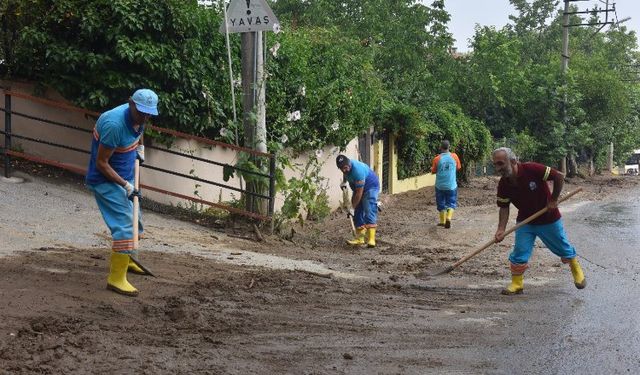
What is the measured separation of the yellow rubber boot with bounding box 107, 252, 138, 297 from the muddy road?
0.44ft

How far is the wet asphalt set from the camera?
6.04m

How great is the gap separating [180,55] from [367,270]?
465cm

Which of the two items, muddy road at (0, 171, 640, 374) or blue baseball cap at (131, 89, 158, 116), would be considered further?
blue baseball cap at (131, 89, 158, 116)

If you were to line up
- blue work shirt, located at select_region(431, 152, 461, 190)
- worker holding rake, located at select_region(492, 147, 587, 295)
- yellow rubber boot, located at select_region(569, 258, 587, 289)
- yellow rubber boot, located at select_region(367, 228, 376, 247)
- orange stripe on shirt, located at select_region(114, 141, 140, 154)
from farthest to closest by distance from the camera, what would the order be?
blue work shirt, located at select_region(431, 152, 461, 190), yellow rubber boot, located at select_region(367, 228, 376, 247), yellow rubber boot, located at select_region(569, 258, 587, 289), worker holding rake, located at select_region(492, 147, 587, 295), orange stripe on shirt, located at select_region(114, 141, 140, 154)

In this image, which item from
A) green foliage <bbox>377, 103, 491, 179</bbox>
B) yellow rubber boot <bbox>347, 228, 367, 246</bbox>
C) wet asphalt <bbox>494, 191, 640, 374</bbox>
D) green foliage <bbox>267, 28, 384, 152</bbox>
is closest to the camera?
wet asphalt <bbox>494, 191, 640, 374</bbox>

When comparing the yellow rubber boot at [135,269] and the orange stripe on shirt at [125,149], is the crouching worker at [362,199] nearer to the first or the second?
the yellow rubber boot at [135,269]

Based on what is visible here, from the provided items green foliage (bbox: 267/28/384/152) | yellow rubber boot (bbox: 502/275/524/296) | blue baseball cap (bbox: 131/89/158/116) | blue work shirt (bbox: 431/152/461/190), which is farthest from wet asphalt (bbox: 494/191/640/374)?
green foliage (bbox: 267/28/384/152)

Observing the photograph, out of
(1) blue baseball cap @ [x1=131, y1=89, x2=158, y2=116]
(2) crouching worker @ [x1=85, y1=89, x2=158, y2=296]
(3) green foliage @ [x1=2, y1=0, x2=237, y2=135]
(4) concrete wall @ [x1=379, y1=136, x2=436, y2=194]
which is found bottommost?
(4) concrete wall @ [x1=379, y1=136, x2=436, y2=194]

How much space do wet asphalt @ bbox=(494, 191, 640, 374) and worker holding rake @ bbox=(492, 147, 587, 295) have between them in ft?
1.00

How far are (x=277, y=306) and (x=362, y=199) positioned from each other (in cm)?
580

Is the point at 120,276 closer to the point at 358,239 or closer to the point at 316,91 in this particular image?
the point at 358,239

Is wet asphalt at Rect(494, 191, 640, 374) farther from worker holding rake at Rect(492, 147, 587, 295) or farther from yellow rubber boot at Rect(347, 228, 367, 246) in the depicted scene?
yellow rubber boot at Rect(347, 228, 367, 246)

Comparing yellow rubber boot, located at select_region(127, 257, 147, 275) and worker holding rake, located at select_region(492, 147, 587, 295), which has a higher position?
worker holding rake, located at select_region(492, 147, 587, 295)

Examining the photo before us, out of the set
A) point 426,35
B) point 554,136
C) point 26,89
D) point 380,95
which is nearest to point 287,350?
point 26,89
